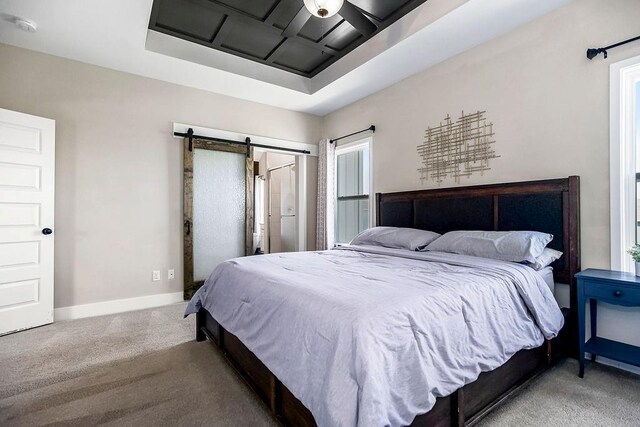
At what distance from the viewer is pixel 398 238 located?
3092 mm

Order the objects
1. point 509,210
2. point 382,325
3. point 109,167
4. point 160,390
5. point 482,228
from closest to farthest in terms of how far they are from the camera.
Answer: point 382,325 < point 160,390 < point 509,210 < point 482,228 < point 109,167

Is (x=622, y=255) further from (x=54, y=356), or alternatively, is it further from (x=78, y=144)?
(x=78, y=144)

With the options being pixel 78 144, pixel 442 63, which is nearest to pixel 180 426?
pixel 78 144

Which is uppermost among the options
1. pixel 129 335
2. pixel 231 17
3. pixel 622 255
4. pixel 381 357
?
pixel 231 17

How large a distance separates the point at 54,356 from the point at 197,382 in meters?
1.31

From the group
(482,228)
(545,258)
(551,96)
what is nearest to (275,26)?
(551,96)

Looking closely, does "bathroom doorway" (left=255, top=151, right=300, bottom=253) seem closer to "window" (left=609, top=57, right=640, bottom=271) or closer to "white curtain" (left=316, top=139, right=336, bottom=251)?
"white curtain" (left=316, top=139, right=336, bottom=251)

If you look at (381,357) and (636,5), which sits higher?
(636,5)

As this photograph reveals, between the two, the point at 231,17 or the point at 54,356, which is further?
the point at 231,17

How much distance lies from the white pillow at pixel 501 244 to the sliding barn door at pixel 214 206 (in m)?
2.79

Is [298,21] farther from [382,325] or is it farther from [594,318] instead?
[594,318]

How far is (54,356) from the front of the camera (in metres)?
2.35

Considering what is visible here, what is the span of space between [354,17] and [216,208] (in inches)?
112

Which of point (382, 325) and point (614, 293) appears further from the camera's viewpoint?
point (614, 293)
